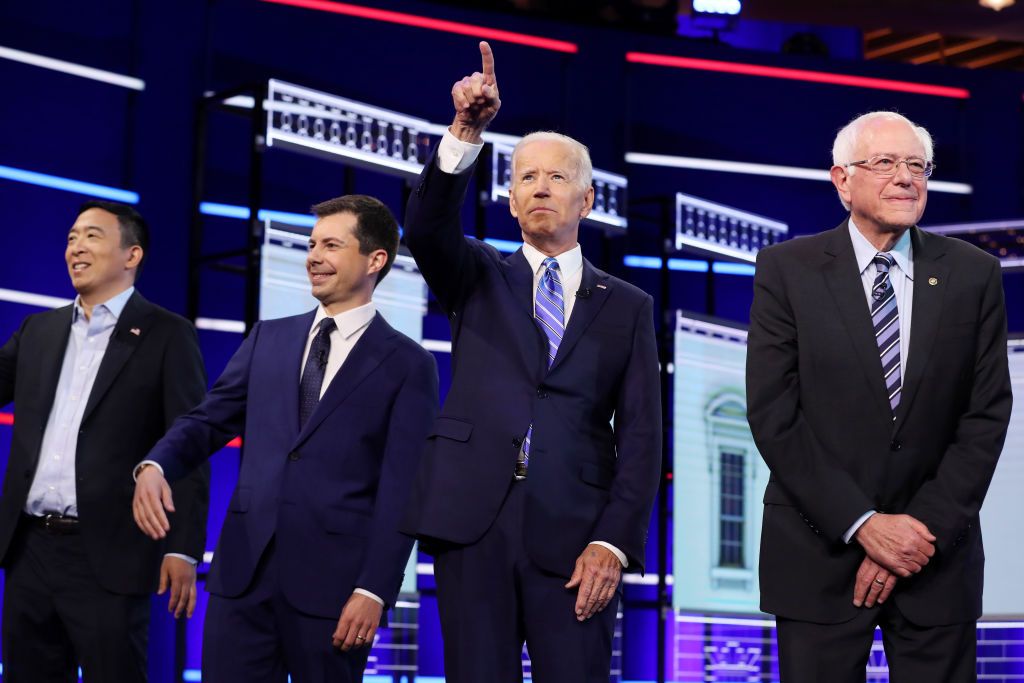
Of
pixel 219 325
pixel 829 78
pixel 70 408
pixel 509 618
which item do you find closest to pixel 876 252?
pixel 509 618

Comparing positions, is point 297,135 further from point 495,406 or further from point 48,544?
point 495,406

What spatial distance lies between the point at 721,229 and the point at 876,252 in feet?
14.6

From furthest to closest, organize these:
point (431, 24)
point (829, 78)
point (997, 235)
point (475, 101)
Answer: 1. point (829, 78)
2. point (431, 24)
3. point (997, 235)
4. point (475, 101)

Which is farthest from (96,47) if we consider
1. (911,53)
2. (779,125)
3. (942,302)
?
(911,53)

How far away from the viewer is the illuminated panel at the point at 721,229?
688 centimetres

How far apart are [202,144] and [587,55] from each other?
8.41 feet

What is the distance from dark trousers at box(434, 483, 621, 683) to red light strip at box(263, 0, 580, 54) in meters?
4.77

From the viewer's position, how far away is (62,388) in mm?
3590

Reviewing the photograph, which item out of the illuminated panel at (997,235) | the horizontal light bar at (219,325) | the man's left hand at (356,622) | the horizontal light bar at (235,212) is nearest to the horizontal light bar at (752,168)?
the illuminated panel at (997,235)

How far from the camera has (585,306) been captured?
272 cm

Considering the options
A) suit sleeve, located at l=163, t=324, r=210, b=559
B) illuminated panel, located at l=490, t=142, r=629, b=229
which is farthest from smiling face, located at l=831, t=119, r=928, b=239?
illuminated panel, located at l=490, t=142, r=629, b=229

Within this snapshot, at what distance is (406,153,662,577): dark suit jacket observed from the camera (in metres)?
2.51

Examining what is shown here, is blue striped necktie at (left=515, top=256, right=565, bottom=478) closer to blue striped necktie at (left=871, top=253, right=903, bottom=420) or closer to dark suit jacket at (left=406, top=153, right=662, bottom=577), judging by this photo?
dark suit jacket at (left=406, top=153, right=662, bottom=577)

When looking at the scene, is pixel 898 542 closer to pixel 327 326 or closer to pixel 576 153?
pixel 576 153
